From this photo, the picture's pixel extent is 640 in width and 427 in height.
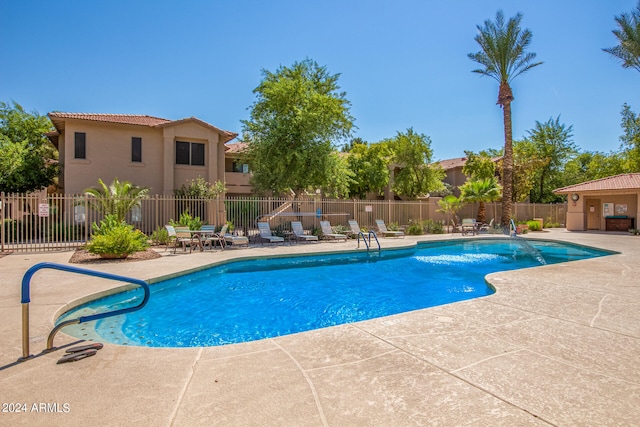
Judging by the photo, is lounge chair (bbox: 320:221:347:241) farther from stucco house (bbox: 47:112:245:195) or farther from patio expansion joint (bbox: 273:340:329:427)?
patio expansion joint (bbox: 273:340:329:427)

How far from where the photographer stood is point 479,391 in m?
2.91

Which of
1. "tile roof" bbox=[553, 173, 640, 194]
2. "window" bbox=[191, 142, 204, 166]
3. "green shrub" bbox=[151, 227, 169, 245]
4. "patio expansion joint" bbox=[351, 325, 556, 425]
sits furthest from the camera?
"tile roof" bbox=[553, 173, 640, 194]

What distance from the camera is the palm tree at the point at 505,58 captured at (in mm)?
21808

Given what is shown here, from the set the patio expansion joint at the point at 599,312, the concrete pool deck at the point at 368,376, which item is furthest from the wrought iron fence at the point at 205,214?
the patio expansion joint at the point at 599,312

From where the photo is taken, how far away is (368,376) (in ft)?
10.4

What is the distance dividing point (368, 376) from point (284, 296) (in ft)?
16.4

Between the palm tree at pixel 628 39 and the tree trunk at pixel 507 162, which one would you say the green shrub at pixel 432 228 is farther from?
the palm tree at pixel 628 39

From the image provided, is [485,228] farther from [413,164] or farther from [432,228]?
[413,164]

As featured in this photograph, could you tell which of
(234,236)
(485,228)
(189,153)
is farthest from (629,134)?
(189,153)

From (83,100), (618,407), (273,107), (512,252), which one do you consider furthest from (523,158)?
(83,100)

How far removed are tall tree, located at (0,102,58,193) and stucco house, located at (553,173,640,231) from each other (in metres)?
34.7

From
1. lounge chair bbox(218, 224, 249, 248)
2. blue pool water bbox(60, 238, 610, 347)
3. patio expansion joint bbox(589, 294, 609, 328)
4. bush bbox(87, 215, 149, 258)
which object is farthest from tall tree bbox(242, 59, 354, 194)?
patio expansion joint bbox(589, 294, 609, 328)

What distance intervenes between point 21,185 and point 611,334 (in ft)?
85.2

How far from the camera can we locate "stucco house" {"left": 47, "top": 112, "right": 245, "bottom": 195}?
1870 cm
